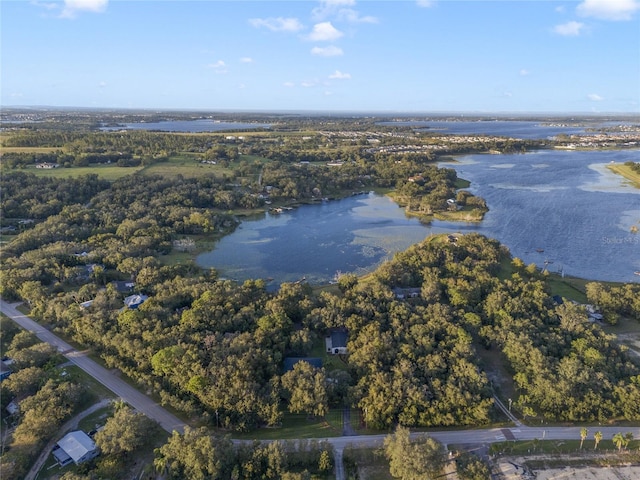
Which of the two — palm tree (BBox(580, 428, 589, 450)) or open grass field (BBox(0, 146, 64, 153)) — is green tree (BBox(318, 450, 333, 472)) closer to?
palm tree (BBox(580, 428, 589, 450))

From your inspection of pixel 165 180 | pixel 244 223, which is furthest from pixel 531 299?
pixel 165 180

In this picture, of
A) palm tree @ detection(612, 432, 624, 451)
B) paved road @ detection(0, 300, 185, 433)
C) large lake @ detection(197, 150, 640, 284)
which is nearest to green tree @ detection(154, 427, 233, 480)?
paved road @ detection(0, 300, 185, 433)

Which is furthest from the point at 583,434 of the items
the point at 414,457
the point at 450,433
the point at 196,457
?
the point at 196,457

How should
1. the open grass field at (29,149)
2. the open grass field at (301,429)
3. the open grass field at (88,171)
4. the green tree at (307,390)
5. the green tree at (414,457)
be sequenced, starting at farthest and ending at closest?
the open grass field at (29,149) → the open grass field at (88,171) → the green tree at (307,390) → the open grass field at (301,429) → the green tree at (414,457)

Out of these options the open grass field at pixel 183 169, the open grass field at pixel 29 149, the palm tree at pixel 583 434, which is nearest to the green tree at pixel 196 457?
the palm tree at pixel 583 434

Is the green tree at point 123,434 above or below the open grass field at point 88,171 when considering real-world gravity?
below

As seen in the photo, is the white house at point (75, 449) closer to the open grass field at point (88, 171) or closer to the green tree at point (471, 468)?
the green tree at point (471, 468)
